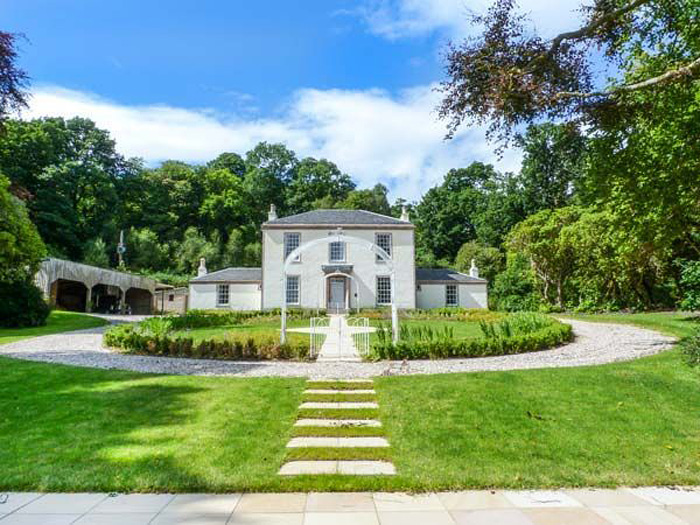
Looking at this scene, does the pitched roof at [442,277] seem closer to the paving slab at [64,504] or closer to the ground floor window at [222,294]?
the ground floor window at [222,294]

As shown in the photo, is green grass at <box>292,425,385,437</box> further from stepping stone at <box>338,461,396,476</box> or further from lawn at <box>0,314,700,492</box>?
stepping stone at <box>338,461,396,476</box>

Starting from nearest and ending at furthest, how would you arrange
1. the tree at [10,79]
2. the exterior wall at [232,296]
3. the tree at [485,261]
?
the tree at [10,79] < the exterior wall at [232,296] < the tree at [485,261]

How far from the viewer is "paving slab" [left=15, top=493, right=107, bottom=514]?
3.36 m

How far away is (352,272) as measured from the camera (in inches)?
1114

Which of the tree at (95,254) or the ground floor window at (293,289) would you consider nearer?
the ground floor window at (293,289)

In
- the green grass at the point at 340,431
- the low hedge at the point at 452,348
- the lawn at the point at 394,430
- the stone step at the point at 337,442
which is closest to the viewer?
the lawn at the point at 394,430

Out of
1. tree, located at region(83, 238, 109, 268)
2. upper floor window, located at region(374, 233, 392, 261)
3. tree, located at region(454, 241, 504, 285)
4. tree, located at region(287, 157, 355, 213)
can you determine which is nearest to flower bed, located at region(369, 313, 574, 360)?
upper floor window, located at region(374, 233, 392, 261)

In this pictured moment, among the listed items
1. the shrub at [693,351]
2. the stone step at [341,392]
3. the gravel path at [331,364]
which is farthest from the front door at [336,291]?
the stone step at [341,392]

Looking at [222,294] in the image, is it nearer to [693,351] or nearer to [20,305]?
[20,305]

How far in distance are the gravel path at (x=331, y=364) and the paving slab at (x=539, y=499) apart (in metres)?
4.98

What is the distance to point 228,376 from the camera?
8.58m

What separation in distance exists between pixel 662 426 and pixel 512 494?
128 inches

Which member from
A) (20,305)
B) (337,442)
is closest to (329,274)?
(20,305)

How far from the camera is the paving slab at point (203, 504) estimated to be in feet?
11.0
